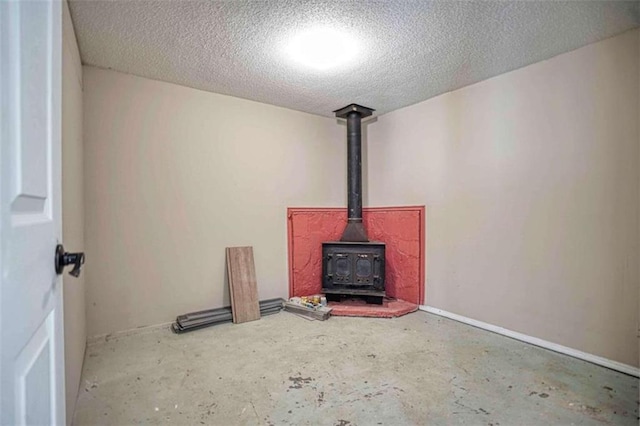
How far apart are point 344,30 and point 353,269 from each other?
2.45 m

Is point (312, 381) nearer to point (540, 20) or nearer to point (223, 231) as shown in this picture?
point (223, 231)

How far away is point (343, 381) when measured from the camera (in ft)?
7.04

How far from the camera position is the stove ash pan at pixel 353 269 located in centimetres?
368

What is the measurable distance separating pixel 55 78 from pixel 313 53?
206 cm

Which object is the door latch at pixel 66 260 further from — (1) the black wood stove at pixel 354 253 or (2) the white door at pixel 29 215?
(1) the black wood stove at pixel 354 253

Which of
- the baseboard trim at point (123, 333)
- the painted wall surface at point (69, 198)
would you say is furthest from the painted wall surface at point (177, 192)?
the painted wall surface at point (69, 198)

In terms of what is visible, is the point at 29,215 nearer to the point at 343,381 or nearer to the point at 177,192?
the point at 343,381

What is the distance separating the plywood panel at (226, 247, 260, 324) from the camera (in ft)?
11.1

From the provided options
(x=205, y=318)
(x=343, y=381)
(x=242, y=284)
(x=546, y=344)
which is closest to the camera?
(x=343, y=381)

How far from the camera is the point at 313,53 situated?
260 centimetres

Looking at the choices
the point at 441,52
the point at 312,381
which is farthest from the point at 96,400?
the point at 441,52

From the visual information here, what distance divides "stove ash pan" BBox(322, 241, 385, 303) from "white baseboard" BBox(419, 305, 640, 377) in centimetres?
71

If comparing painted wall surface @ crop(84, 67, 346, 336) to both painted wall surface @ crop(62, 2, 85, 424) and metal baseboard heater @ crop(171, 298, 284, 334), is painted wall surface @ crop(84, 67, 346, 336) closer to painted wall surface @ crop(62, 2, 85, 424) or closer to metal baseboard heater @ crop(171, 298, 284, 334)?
metal baseboard heater @ crop(171, 298, 284, 334)

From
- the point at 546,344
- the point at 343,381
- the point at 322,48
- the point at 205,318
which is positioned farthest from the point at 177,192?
the point at 546,344
